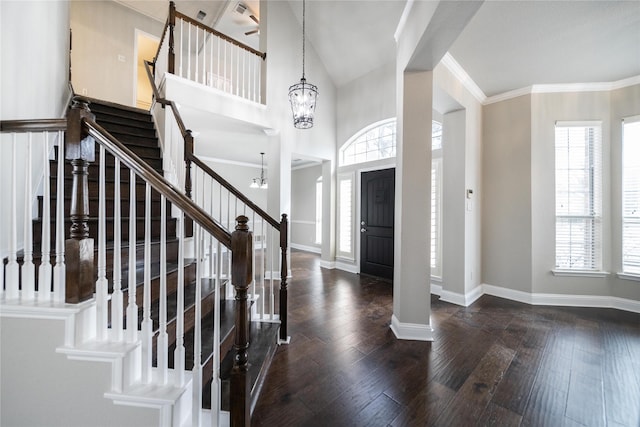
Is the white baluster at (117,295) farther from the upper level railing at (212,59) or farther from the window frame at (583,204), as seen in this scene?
the window frame at (583,204)

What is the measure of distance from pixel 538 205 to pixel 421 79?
2.48 meters

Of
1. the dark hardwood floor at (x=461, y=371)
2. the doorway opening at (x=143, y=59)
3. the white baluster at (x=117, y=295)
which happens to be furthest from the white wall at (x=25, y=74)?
the doorway opening at (x=143, y=59)

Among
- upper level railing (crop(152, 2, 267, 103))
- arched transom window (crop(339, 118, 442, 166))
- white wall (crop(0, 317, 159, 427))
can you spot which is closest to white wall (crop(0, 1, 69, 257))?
white wall (crop(0, 317, 159, 427))

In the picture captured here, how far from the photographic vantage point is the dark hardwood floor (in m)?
1.52

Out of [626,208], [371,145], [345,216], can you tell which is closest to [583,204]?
[626,208]

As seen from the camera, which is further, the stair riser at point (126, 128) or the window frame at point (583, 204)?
the window frame at point (583, 204)

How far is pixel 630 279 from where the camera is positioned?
10.1ft

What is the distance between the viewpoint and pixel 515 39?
98.9 inches

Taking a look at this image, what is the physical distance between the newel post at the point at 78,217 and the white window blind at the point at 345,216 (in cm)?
430

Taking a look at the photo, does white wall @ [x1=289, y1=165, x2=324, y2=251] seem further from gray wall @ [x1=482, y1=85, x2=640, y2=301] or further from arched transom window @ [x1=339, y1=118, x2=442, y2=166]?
gray wall @ [x1=482, y1=85, x2=640, y2=301]

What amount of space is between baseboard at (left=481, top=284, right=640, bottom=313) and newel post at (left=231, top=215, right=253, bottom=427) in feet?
12.6

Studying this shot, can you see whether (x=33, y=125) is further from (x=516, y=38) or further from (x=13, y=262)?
(x=516, y=38)

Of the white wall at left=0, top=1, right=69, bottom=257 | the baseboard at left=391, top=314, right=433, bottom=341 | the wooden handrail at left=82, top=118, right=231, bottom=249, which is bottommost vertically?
the baseboard at left=391, top=314, right=433, bottom=341

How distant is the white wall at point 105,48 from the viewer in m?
4.82
